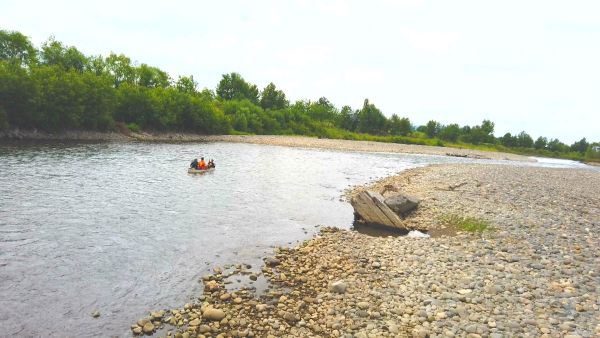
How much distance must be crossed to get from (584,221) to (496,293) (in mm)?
14937

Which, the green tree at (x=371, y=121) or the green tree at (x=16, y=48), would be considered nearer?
the green tree at (x=16, y=48)

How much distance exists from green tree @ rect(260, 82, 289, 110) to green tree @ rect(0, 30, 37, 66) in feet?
330

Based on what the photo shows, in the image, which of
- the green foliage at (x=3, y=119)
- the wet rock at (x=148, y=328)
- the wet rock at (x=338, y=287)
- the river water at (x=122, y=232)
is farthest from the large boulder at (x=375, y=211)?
the green foliage at (x=3, y=119)

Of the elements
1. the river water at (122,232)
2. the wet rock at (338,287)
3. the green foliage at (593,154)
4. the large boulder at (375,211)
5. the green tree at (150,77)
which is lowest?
the river water at (122,232)

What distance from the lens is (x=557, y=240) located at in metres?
18.5

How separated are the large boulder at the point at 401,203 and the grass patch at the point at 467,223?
2.88 metres

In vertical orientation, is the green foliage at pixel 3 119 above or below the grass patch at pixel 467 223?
above

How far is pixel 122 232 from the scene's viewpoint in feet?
68.3

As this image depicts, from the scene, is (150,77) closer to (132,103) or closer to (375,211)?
(132,103)

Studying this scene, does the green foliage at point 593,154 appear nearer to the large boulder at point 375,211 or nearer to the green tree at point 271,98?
the green tree at point 271,98

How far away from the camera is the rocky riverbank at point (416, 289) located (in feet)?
36.2

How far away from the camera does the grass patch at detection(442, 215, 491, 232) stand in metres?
21.3

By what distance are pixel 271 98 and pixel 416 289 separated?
180103 mm

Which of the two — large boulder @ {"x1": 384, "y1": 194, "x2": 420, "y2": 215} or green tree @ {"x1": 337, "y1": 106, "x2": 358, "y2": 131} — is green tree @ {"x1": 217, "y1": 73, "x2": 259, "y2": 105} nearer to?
green tree @ {"x1": 337, "y1": 106, "x2": 358, "y2": 131}
